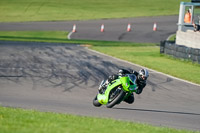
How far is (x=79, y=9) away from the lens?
5650cm

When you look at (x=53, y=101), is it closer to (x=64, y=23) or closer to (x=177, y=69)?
(x=177, y=69)

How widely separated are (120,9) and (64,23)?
12538 millimetres

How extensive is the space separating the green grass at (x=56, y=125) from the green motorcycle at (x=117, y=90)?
2.43 m

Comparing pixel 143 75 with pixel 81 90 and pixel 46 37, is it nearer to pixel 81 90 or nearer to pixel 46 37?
pixel 81 90

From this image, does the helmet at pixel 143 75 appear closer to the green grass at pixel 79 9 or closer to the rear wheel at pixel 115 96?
the rear wheel at pixel 115 96

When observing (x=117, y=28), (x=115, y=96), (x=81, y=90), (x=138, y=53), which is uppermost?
(x=115, y=96)

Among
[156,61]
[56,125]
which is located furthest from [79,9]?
[56,125]

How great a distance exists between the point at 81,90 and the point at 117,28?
28971 mm

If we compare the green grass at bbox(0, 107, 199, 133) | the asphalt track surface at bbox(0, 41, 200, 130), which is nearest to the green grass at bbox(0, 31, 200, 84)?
the asphalt track surface at bbox(0, 41, 200, 130)

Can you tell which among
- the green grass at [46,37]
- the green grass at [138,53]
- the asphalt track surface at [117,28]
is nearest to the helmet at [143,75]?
the green grass at [138,53]

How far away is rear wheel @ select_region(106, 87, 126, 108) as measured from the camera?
1215 cm

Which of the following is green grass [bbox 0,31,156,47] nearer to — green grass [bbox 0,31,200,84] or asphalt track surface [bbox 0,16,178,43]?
green grass [bbox 0,31,200,84]

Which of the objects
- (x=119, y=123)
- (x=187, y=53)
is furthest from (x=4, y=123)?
(x=187, y=53)

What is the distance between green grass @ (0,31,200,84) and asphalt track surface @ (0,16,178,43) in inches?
97.6
